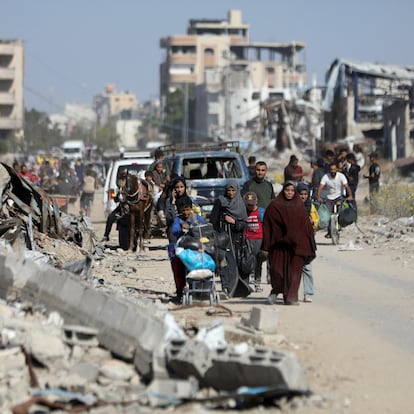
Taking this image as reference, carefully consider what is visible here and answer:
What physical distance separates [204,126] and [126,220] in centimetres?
12395

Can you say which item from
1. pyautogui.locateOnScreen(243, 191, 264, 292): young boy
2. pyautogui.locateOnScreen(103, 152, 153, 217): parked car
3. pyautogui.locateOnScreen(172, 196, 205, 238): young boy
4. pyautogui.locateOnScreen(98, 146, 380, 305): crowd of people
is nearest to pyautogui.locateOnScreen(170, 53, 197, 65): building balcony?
pyautogui.locateOnScreen(103, 152, 153, 217): parked car

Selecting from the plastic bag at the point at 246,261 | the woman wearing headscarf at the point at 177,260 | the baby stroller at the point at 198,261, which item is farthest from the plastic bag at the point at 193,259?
the plastic bag at the point at 246,261

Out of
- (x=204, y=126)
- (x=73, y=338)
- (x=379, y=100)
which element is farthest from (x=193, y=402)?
(x=204, y=126)

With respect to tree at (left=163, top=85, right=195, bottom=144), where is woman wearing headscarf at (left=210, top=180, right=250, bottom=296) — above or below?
below

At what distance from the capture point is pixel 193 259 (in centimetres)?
1255

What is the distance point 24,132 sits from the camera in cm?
12275

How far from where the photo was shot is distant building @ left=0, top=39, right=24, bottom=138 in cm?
11238

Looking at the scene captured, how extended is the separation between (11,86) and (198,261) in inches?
4084

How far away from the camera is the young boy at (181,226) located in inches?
506

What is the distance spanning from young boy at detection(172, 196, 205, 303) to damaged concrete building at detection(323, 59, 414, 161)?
42.3 metres

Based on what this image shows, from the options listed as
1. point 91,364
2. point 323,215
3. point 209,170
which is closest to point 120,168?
point 209,170

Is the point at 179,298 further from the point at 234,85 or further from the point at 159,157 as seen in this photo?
the point at 234,85

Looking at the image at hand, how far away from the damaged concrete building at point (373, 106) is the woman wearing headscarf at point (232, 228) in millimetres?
41334

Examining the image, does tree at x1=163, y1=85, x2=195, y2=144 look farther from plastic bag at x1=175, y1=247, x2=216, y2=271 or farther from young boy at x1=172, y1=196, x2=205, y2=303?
plastic bag at x1=175, y1=247, x2=216, y2=271
